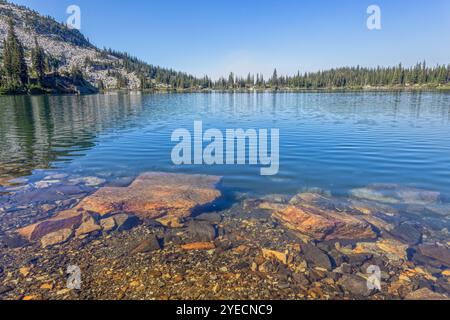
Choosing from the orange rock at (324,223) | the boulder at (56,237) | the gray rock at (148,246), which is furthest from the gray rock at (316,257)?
the boulder at (56,237)

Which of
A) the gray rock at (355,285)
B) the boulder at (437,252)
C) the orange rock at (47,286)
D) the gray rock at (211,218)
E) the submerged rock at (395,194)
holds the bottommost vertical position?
the gray rock at (355,285)

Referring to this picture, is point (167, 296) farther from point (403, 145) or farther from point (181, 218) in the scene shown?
point (403, 145)

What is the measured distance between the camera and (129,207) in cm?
1127

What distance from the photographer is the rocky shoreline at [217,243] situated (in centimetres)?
676

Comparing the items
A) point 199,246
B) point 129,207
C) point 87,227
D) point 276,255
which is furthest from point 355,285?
point 87,227

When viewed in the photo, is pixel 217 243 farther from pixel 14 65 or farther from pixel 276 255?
pixel 14 65

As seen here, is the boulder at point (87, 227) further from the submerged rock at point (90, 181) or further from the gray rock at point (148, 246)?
the submerged rock at point (90, 181)

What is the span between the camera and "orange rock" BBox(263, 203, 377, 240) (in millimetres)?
9289

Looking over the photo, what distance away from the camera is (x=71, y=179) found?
1490 centimetres

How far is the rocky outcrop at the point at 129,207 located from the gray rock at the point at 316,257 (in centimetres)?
328

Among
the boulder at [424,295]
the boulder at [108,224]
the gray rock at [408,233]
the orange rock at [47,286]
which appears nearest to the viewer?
the boulder at [424,295]

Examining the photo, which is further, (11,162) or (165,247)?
(11,162)

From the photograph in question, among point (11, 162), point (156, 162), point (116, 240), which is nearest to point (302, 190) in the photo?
point (116, 240)
